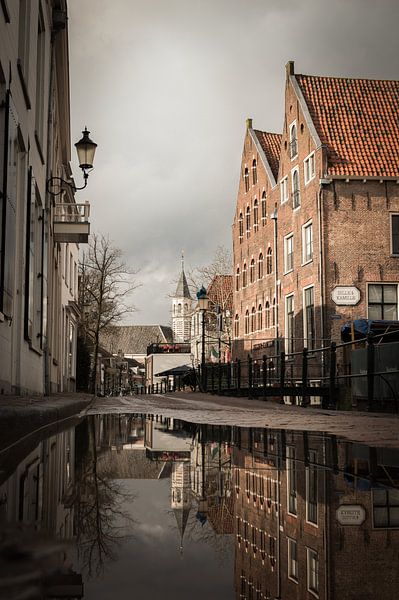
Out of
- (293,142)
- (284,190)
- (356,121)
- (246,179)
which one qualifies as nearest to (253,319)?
(284,190)

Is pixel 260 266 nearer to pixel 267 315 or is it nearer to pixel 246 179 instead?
pixel 267 315

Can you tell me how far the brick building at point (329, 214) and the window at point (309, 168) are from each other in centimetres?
4

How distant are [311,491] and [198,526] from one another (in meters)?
0.76

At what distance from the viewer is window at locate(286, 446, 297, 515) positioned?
2.04m

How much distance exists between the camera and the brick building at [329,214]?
2606 centimetres

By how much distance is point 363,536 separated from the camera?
5.12 feet

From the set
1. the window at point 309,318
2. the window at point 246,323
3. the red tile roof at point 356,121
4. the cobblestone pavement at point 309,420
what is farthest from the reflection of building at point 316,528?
the window at point 246,323

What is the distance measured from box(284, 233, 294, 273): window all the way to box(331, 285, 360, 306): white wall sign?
4506 mm

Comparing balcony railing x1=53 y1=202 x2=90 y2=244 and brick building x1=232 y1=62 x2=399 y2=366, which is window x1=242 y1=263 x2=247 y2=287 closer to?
brick building x1=232 y1=62 x2=399 y2=366

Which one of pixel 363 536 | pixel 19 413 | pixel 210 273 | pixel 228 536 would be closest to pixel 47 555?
pixel 228 536

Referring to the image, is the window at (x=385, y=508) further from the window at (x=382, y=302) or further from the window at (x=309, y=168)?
the window at (x=309, y=168)

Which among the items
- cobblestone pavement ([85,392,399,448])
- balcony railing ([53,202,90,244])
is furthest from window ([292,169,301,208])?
cobblestone pavement ([85,392,399,448])

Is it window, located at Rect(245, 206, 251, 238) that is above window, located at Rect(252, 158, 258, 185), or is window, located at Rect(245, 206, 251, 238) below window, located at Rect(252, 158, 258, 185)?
below

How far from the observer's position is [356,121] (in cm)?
2886
